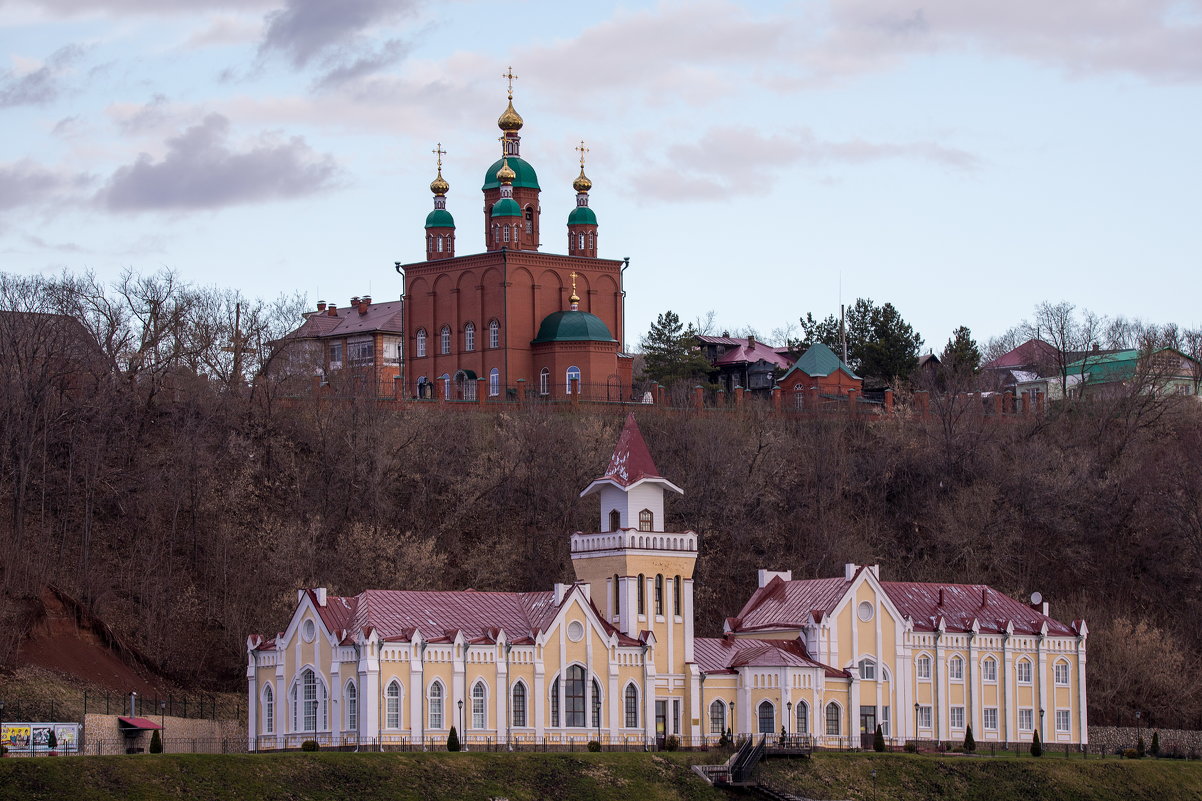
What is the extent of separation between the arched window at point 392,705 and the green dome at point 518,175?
5254 cm

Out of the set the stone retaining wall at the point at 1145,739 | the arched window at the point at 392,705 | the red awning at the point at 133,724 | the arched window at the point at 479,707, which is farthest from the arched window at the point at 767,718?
the red awning at the point at 133,724

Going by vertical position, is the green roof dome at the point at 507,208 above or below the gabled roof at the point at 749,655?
above

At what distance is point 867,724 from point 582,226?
48.8 meters

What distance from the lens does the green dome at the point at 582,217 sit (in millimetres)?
118438

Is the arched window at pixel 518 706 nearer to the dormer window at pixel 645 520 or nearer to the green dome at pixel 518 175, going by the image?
the dormer window at pixel 645 520

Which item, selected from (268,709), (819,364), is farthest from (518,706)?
(819,364)

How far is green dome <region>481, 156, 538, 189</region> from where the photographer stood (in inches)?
4562

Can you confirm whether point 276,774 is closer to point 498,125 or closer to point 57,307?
point 57,307

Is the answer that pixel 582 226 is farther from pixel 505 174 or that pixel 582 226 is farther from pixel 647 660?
pixel 647 660

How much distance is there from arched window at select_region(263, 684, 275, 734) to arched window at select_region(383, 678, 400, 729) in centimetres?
555

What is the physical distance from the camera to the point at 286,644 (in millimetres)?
70438

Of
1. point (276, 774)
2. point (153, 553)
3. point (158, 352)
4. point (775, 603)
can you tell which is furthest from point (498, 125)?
point (276, 774)

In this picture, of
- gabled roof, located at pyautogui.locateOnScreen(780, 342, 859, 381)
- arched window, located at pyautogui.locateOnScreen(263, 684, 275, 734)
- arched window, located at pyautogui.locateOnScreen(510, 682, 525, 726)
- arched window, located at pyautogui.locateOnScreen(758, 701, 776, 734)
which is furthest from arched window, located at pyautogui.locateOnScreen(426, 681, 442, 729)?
gabled roof, located at pyautogui.locateOnScreen(780, 342, 859, 381)

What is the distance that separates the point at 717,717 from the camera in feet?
243
